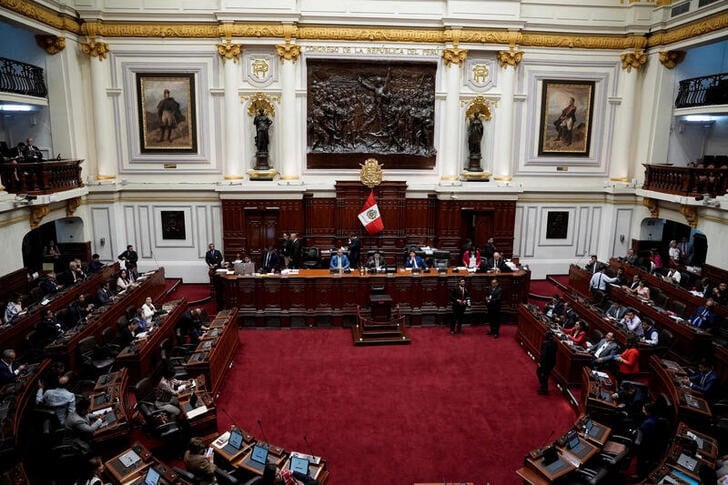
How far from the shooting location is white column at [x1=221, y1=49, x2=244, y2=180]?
16.1 meters

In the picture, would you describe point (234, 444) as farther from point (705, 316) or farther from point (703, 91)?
point (703, 91)

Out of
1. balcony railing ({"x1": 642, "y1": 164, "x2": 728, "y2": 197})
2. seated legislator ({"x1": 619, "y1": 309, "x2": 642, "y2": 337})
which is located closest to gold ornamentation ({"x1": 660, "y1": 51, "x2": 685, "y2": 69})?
balcony railing ({"x1": 642, "y1": 164, "x2": 728, "y2": 197})

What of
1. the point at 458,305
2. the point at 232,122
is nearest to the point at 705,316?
the point at 458,305

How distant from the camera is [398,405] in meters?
9.50

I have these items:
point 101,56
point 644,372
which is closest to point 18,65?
point 101,56

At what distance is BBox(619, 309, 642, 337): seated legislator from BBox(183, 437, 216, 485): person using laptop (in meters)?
8.86

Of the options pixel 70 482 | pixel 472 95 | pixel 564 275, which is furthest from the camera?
pixel 564 275

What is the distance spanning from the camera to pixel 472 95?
16.9 m

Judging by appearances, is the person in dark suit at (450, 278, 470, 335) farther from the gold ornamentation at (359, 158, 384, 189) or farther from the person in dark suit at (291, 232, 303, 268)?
the person in dark suit at (291, 232, 303, 268)

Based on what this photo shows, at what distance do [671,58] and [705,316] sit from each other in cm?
976

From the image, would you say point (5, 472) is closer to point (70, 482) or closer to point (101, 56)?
point (70, 482)

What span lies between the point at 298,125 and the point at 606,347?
11.5m

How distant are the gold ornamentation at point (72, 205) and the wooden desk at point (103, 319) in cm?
327

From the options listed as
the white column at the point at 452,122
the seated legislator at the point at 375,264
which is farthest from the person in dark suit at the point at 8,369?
the white column at the point at 452,122
